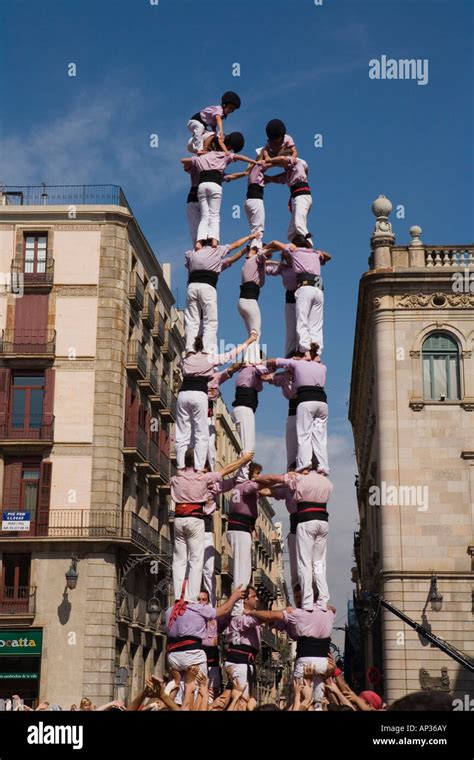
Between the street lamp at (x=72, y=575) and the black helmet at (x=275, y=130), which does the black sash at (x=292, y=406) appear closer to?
the black helmet at (x=275, y=130)

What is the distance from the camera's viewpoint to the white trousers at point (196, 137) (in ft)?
64.2

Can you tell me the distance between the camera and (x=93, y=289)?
122 feet

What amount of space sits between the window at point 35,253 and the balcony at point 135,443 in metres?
6.71

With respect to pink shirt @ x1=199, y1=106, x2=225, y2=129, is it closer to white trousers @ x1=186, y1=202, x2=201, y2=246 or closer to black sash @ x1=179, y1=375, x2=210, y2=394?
white trousers @ x1=186, y1=202, x2=201, y2=246

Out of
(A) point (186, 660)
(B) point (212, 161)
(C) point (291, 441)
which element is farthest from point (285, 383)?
(A) point (186, 660)

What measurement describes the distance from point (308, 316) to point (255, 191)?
3.09 metres

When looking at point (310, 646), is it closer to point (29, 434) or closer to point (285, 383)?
point (285, 383)

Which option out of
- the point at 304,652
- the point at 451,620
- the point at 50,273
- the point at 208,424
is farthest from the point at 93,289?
the point at 304,652

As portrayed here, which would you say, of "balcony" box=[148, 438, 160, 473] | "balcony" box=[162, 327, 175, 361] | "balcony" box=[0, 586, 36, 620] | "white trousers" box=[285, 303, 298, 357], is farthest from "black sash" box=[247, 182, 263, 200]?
"balcony" box=[162, 327, 175, 361]

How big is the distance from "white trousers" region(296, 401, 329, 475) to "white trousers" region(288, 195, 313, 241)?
11.9 ft

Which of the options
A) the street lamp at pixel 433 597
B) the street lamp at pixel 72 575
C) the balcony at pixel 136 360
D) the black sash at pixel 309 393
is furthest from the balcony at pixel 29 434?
the black sash at pixel 309 393

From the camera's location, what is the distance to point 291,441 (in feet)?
59.7

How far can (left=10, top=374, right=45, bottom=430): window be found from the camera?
36.0m
